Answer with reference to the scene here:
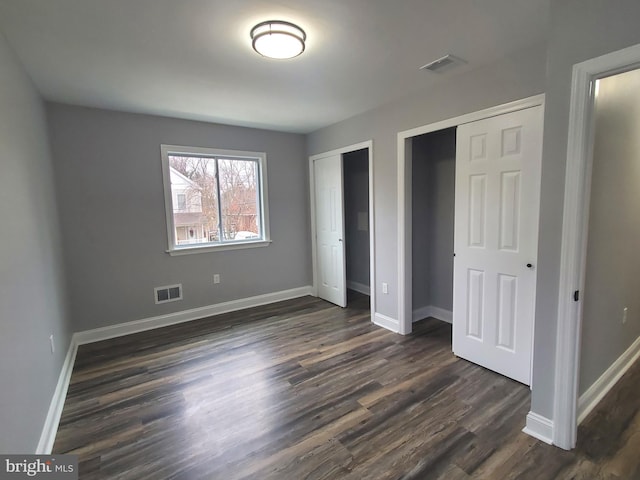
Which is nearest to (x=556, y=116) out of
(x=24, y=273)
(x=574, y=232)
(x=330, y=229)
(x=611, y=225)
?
(x=574, y=232)

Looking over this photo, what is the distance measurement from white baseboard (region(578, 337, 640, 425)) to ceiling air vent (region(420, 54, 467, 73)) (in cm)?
249

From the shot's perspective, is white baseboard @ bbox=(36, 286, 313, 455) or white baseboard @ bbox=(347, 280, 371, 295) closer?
white baseboard @ bbox=(36, 286, 313, 455)

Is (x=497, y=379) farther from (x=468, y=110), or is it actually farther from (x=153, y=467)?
(x=153, y=467)

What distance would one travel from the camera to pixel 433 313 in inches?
155

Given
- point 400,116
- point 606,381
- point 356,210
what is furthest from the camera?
point 356,210

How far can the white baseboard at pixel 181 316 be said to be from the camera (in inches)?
135

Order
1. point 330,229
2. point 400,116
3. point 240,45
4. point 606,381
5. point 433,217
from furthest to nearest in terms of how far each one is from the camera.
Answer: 1. point 330,229
2. point 433,217
3. point 400,116
4. point 606,381
5. point 240,45

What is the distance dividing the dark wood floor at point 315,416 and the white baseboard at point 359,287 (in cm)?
178

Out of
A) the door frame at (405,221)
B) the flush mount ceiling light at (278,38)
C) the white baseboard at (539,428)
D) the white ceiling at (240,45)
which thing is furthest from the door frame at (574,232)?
the flush mount ceiling light at (278,38)

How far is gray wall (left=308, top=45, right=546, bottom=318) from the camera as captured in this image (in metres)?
2.28

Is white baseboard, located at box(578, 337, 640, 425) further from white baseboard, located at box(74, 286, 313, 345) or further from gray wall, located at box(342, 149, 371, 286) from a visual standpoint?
white baseboard, located at box(74, 286, 313, 345)

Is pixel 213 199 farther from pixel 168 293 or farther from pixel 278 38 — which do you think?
pixel 278 38

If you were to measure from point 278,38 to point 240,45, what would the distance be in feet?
1.08

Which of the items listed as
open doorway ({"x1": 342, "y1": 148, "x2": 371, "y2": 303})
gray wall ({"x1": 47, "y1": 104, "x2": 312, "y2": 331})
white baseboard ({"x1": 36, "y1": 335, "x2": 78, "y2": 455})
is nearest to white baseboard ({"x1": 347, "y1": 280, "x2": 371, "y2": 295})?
open doorway ({"x1": 342, "y1": 148, "x2": 371, "y2": 303})
